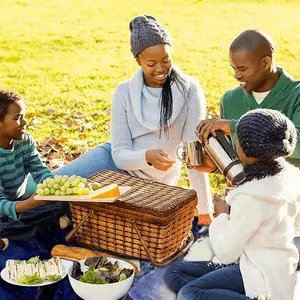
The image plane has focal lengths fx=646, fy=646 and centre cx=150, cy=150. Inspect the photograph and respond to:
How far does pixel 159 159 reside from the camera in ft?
11.0

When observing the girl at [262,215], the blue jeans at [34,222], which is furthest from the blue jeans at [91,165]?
the girl at [262,215]

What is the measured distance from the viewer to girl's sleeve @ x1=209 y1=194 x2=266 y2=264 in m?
2.36

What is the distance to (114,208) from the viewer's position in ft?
10.2

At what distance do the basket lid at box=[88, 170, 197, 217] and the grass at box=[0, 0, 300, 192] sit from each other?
2.10 metres

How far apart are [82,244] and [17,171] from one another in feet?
1.76

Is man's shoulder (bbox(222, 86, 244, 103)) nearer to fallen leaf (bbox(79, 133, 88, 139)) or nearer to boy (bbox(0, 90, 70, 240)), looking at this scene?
boy (bbox(0, 90, 70, 240))

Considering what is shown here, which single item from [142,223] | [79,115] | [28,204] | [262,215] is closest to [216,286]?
[262,215]

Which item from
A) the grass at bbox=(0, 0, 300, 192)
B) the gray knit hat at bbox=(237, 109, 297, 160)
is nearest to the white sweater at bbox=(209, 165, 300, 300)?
the gray knit hat at bbox=(237, 109, 297, 160)

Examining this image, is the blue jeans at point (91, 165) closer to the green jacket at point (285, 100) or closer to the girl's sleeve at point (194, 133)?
the girl's sleeve at point (194, 133)

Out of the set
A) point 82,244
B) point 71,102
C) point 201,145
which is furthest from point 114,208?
point 71,102

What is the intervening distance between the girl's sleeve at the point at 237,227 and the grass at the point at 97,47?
3.15 meters

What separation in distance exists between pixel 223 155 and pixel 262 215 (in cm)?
78

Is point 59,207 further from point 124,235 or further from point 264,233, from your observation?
point 264,233

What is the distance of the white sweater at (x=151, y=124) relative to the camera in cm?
364
